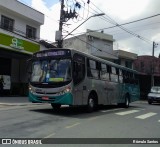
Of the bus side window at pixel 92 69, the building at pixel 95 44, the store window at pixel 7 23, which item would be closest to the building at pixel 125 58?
the building at pixel 95 44

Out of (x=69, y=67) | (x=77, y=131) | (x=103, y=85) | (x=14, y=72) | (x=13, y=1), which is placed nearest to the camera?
(x=77, y=131)

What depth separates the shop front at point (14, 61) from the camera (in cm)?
2512

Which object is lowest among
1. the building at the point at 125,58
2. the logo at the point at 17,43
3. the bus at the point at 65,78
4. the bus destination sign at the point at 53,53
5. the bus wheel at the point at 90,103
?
the bus wheel at the point at 90,103

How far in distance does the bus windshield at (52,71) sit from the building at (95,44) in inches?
1214

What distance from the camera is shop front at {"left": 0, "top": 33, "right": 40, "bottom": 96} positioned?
82.4 feet

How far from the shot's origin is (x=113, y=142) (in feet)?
30.2

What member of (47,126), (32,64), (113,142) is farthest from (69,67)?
(113,142)

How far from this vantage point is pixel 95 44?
1889 inches

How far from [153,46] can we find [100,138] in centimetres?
4520

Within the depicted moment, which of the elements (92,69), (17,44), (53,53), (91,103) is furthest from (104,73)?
(17,44)

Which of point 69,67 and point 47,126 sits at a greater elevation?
point 69,67

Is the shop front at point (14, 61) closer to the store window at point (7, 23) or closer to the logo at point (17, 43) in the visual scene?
the logo at point (17, 43)

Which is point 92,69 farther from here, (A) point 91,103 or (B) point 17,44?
(B) point 17,44

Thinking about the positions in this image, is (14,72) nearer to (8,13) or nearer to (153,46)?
(8,13)
